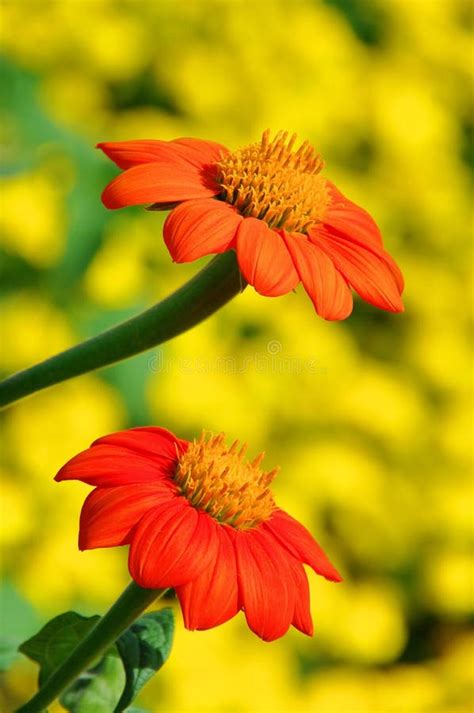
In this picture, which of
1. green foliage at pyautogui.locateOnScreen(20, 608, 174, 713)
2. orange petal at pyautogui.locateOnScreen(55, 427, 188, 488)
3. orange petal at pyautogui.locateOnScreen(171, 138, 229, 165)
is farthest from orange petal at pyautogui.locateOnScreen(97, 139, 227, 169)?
green foliage at pyautogui.locateOnScreen(20, 608, 174, 713)

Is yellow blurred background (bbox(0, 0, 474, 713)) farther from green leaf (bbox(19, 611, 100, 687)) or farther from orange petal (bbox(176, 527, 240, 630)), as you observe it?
orange petal (bbox(176, 527, 240, 630))

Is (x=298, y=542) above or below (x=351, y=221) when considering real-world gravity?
below

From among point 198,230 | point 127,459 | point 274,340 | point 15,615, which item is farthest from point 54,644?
point 274,340

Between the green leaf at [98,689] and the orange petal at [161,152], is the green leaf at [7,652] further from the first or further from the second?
the orange petal at [161,152]

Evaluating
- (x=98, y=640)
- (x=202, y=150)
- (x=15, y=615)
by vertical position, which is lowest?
(x=15, y=615)

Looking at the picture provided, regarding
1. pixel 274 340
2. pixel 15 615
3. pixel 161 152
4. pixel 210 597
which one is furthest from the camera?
pixel 274 340

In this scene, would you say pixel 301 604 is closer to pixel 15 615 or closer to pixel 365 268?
pixel 365 268

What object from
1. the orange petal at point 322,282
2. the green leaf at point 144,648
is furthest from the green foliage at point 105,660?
the orange petal at point 322,282
